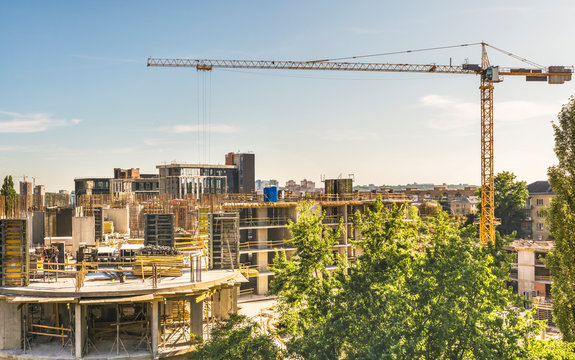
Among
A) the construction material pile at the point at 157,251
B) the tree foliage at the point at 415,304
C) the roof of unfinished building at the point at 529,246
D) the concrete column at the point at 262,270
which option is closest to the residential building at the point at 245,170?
the concrete column at the point at 262,270

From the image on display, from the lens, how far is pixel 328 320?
20578mm

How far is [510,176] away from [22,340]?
78.0 metres

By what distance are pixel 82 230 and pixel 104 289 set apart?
15287 millimetres

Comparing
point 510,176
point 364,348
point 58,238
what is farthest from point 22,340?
point 510,176

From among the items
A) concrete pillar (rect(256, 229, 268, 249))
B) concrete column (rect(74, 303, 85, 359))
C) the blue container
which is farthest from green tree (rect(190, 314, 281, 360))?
the blue container

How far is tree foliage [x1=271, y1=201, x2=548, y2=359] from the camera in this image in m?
18.2

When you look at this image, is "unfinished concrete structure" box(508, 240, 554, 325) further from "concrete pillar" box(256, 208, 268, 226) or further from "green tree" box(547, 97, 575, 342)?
"concrete pillar" box(256, 208, 268, 226)

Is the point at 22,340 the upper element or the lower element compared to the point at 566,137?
lower

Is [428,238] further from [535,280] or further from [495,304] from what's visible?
[535,280]

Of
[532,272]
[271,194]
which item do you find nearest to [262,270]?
[271,194]

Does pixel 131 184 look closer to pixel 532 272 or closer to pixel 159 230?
pixel 159 230

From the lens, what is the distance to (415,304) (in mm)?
19234

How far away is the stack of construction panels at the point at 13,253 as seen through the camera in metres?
22.5

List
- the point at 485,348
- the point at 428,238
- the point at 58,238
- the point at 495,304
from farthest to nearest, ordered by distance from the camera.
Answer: the point at 58,238 < the point at 428,238 < the point at 495,304 < the point at 485,348
